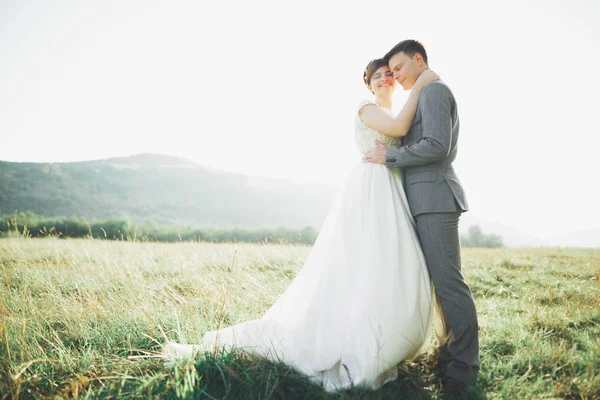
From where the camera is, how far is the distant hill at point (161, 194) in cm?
8762

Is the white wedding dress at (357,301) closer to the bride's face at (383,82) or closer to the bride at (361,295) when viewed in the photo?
the bride at (361,295)

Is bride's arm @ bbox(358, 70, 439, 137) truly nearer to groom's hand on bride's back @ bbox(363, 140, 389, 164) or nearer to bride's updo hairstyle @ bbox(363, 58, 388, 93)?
groom's hand on bride's back @ bbox(363, 140, 389, 164)

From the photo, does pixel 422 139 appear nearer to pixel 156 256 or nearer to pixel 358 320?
pixel 358 320

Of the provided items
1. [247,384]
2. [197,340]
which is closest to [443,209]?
[247,384]

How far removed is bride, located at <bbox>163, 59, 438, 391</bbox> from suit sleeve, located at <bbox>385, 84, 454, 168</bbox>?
184 millimetres

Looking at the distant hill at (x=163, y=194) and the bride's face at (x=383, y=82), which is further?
the distant hill at (x=163, y=194)

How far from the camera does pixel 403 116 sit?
2.75 m

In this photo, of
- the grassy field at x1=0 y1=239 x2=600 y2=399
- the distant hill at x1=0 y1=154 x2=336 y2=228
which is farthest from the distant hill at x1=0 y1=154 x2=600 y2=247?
the grassy field at x1=0 y1=239 x2=600 y2=399

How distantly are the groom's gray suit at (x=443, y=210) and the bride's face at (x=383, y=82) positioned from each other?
51cm

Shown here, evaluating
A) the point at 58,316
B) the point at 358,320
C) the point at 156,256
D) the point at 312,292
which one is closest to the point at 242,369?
the point at 312,292

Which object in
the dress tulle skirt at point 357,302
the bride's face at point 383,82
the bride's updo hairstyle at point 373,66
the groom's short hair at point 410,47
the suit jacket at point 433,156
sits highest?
the groom's short hair at point 410,47

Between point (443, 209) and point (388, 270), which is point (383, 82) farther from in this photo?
point (388, 270)

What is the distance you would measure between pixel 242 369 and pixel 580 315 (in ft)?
14.9

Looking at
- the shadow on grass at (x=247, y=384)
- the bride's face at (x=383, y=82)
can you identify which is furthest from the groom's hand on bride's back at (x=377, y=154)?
the shadow on grass at (x=247, y=384)
